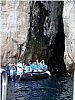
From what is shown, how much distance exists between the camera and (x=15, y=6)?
26.4 m

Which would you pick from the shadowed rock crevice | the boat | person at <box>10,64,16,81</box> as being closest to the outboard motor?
the boat

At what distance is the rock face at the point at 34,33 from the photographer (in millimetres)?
26391

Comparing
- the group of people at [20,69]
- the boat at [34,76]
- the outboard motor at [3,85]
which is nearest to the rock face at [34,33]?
the group of people at [20,69]

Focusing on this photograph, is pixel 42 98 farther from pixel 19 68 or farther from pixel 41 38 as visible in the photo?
pixel 41 38

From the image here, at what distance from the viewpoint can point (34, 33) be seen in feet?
93.9

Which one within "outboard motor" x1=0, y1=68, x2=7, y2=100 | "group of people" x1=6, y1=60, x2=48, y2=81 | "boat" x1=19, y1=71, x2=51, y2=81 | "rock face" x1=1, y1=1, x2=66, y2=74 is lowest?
"boat" x1=19, y1=71, x2=51, y2=81

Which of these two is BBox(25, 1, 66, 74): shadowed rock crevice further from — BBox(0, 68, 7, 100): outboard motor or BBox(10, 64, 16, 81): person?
BBox(0, 68, 7, 100): outboard motor

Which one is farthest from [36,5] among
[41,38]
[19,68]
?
[19,68]

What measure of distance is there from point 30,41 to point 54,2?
158 inches

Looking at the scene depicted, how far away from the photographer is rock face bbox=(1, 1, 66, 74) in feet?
86.6

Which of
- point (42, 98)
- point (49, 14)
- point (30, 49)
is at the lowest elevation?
point (42, 98)

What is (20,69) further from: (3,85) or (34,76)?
(3,85)

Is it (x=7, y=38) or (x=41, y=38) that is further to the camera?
(x=41, y=38)

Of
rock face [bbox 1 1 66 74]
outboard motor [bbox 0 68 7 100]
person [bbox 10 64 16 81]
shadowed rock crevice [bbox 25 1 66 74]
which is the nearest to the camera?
outboard motor [bbox 0 68 7 100]
